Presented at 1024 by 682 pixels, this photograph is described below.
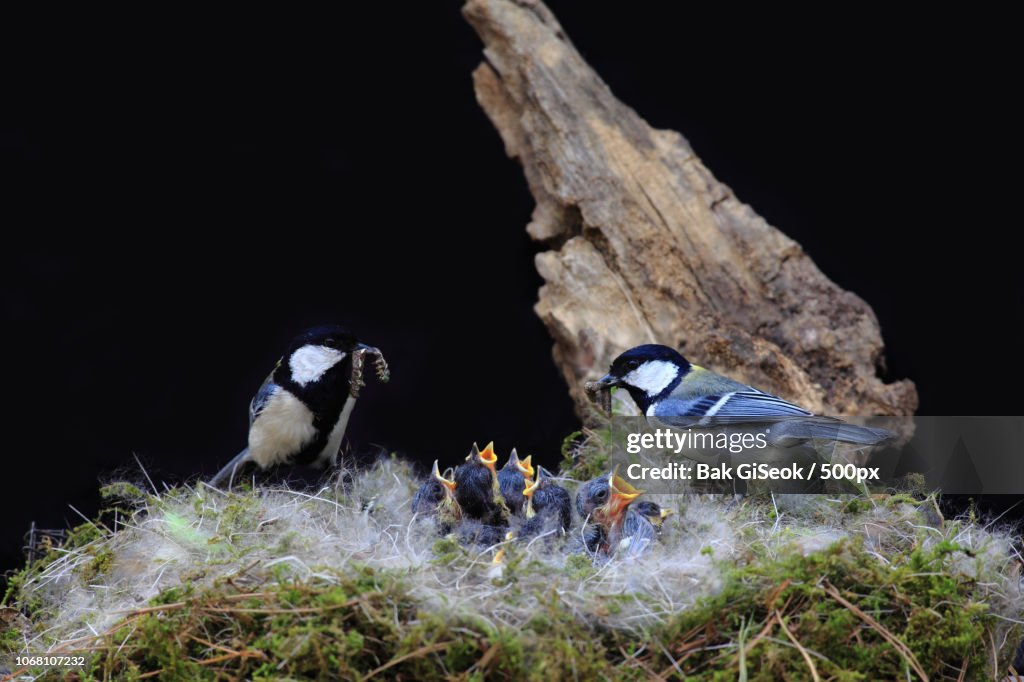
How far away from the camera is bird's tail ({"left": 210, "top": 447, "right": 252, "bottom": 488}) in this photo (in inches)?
103

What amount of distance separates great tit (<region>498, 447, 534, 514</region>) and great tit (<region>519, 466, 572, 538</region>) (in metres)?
0.02

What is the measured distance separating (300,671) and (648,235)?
173 centimetres

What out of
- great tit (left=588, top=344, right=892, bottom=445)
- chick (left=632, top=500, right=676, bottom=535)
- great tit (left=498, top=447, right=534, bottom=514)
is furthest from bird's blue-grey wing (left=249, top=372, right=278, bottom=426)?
chick (left=632, top=500, right=676, bottom=535)

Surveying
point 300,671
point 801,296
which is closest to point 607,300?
point 801,296

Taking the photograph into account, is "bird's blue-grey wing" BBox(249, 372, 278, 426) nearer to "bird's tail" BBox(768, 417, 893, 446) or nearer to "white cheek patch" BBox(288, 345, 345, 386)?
"white cheek patch" BBox(288, 345, 345, 386)

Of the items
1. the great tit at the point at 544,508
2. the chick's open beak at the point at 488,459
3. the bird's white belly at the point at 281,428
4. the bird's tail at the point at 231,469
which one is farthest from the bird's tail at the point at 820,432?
the bird's tail at the point at 231,469

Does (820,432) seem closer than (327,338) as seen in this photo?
Yes

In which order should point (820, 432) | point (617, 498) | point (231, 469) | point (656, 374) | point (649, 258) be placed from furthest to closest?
point (649, 258), point (231, 469), point (656, 374), point (820, 432), point (617, 498)

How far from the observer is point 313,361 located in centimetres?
245

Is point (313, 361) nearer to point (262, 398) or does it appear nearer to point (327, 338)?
point (327, 338)

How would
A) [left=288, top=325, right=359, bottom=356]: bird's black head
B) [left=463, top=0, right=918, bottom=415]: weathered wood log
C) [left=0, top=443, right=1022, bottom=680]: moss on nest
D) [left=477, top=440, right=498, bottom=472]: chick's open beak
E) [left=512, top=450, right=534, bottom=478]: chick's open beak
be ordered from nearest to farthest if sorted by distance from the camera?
[left=0, top=443, right=1022, bottom=680]: moss on nest, [left=477, top=440, right=498, bottom=472]: chick's open beak, [left=512, top=450, right=534, bottom=478]: chick's open beak, [left=288, top=325, right=359, bottom=356]: bird's black head, [left=463, top=0, right=918, bottom=415]: weathered wood log

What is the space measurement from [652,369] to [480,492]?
50 cm

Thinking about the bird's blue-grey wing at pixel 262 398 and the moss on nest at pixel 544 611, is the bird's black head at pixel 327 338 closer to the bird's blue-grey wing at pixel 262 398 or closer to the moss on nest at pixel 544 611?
the bird's blue-grey wing at pixel 262 398

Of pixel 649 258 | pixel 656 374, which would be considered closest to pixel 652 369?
pixel 656 374
